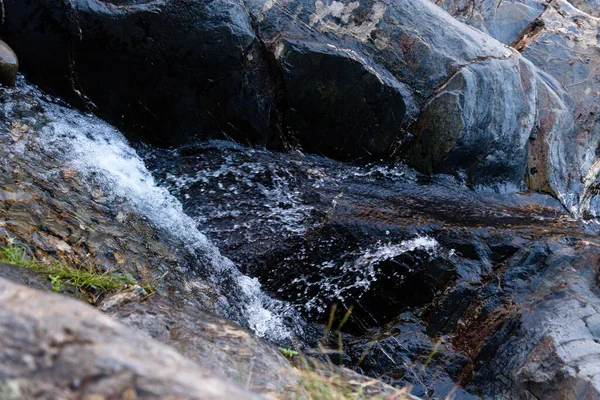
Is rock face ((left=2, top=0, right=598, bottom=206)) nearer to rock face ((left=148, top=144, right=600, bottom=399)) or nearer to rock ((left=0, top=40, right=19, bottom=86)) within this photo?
rock ((left=0, top=40, right=19, bottom=86))

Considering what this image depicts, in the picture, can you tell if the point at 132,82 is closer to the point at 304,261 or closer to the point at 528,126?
the point at 304,261

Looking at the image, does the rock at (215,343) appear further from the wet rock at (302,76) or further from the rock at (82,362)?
the wet rock at (302,76)

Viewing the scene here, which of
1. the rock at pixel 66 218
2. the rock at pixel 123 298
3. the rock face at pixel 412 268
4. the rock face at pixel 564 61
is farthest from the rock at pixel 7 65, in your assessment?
the rock face at pixel 564 61

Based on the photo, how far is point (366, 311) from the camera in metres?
4.74

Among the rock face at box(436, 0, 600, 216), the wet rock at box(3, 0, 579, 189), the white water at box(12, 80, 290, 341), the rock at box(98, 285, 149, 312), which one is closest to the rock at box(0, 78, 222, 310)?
the white water at box(12, 80, 290, 341)

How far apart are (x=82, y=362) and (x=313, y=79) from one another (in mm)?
5181

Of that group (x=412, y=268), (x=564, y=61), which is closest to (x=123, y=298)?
(x=412, y=268)

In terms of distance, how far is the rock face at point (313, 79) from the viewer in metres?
5.59

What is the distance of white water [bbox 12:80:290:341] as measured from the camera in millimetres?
4465

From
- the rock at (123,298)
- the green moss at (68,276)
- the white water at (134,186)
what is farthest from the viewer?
the white water at (134,186)

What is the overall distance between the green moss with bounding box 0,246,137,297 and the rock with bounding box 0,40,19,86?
268cm

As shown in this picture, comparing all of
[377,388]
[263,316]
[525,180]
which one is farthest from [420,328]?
[525,180]

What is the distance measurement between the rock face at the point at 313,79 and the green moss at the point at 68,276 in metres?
2.94

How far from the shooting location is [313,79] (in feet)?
19.8
